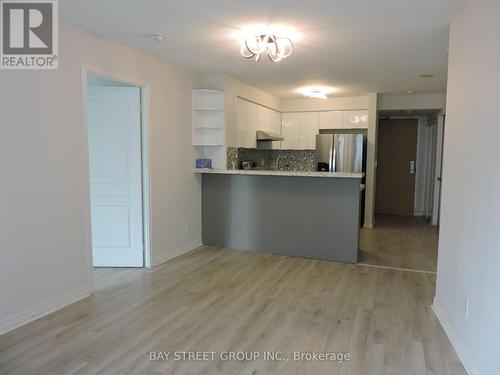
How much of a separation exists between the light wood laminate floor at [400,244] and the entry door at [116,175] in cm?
284

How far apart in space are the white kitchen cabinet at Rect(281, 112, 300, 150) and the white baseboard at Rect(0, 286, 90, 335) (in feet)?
15.8

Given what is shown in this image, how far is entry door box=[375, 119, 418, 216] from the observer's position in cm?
817

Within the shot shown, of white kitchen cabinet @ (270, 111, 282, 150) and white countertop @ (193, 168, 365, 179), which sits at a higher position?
white kitchen cabinet @ (270, 111, 282, 150)

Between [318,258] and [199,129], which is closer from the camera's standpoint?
[318,258]

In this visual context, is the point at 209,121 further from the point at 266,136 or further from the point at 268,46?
the point at 268,46

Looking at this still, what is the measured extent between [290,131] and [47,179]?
16.6ft

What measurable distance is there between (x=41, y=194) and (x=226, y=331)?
6.01 feet

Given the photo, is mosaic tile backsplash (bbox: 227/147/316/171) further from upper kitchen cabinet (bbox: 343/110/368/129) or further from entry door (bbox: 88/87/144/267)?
entry door (bbox: 88/87/144/267)

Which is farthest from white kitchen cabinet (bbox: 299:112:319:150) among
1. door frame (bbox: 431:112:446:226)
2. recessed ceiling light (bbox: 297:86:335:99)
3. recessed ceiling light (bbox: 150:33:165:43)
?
recessed ceiling light (bbox: 150:33:165:43)

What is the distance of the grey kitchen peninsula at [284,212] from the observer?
4.48m

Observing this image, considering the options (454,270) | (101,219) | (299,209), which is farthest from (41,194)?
(454,270)

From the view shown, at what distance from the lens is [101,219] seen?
4.22 m

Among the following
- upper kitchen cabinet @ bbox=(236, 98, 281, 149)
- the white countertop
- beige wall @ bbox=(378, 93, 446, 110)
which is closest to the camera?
the white countertop

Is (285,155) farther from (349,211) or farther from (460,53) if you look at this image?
(460,53)
